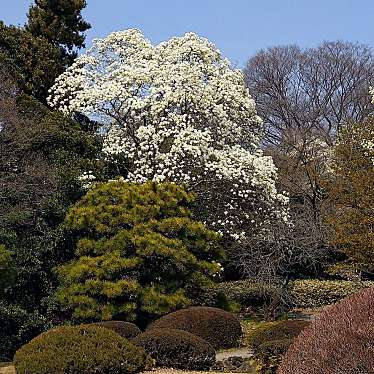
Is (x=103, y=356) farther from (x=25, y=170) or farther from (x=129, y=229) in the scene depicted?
(x=25, y=170)

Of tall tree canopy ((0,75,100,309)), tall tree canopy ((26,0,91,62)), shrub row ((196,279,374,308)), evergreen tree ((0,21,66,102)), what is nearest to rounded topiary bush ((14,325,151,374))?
tall tree canopy ((0,75,100,309))

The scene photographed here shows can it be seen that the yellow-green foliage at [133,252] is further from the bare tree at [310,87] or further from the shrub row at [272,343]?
the bare tree at [310,87]

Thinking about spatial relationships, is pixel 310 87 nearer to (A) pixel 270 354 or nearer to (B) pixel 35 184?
(B) pixel 35 184

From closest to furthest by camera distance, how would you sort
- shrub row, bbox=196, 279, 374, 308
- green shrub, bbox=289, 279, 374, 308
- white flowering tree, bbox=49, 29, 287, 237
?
white flowering tree, bbox=49, 29, 287, 237 → shrub row, bbox=196, 279, 374, 308 → green shrub, bbox=289, 279, 374, 308

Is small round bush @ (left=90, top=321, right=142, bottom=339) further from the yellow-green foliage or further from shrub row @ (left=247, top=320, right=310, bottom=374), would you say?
Answer: shrub row @ (left=247, top=320, right=310, bottom=374)

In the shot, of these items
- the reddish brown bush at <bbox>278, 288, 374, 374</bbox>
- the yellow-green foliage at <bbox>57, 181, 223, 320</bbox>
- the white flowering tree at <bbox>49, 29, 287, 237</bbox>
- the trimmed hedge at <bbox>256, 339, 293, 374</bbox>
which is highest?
the white flowering tree at <bbox>49, 29, 287, 237</bbox>

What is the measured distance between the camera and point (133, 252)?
1430 centimetres

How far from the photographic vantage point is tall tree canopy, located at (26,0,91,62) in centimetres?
2152

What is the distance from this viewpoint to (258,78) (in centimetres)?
4162

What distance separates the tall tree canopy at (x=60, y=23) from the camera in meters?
21.5

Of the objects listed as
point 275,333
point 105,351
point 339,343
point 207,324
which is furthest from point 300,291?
point 339,343

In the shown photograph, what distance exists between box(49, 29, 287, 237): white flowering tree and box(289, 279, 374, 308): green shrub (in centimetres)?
342

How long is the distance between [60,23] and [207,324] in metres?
12.5

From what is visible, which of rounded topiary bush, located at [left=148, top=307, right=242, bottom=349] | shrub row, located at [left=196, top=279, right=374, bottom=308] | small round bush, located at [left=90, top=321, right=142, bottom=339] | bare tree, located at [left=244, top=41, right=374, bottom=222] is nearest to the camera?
small round bush, located at [left=90, top=321, right=142, bottom=339]
